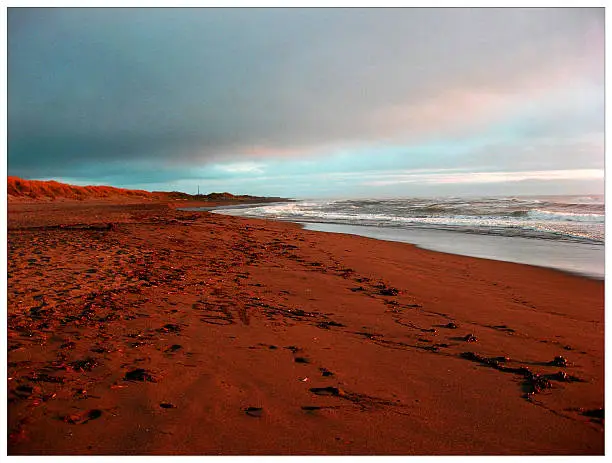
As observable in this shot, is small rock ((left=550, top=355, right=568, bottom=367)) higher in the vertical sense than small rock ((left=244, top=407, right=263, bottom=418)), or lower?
higher

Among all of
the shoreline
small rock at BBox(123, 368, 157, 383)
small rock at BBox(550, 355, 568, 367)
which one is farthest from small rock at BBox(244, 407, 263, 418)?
the shoreline

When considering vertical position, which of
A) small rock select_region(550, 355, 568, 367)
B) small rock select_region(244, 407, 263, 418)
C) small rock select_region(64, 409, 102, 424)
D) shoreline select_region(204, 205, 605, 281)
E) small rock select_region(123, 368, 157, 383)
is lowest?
small rock select_region(244, 407, 263, 418)

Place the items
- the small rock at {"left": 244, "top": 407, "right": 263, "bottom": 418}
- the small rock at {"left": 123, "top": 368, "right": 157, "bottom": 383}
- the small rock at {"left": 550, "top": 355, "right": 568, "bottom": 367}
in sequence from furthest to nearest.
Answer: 1. the small rock at {"left": 550, "top": 355, "right": 568, "bottom": 367}
2. the small rock at {"left": 123, "top": 368, "right": 157, "bottom": 383}
3. the small rock at {"left": 244, "top": 407, "right": 263, "bottom": 418}

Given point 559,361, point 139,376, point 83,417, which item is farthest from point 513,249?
point 83,417

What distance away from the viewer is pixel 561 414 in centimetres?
284

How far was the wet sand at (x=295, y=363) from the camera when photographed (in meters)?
2.58

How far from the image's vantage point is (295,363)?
3.62 meters

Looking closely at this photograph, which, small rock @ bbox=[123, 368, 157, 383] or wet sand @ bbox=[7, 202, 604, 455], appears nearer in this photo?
wet sand @ bbox=[7, 202, 604, 455]

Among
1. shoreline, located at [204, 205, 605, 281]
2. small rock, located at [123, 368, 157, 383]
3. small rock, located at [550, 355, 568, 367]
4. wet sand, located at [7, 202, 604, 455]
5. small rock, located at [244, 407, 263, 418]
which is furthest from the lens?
shoreline, located at [204, 205, 605, 281]

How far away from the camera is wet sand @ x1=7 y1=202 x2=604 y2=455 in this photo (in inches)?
102

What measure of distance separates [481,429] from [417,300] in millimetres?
3262

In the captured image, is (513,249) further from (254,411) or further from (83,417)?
(83,417)

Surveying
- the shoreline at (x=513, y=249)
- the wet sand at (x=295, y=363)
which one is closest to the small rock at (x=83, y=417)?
the wet sand at (x=295, y=363)

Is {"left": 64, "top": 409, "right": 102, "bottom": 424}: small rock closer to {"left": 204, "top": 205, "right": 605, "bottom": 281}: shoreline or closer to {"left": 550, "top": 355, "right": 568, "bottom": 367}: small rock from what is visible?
{"left": 550, "top": 355, "right": 568, "bottom": 367}: small rock
